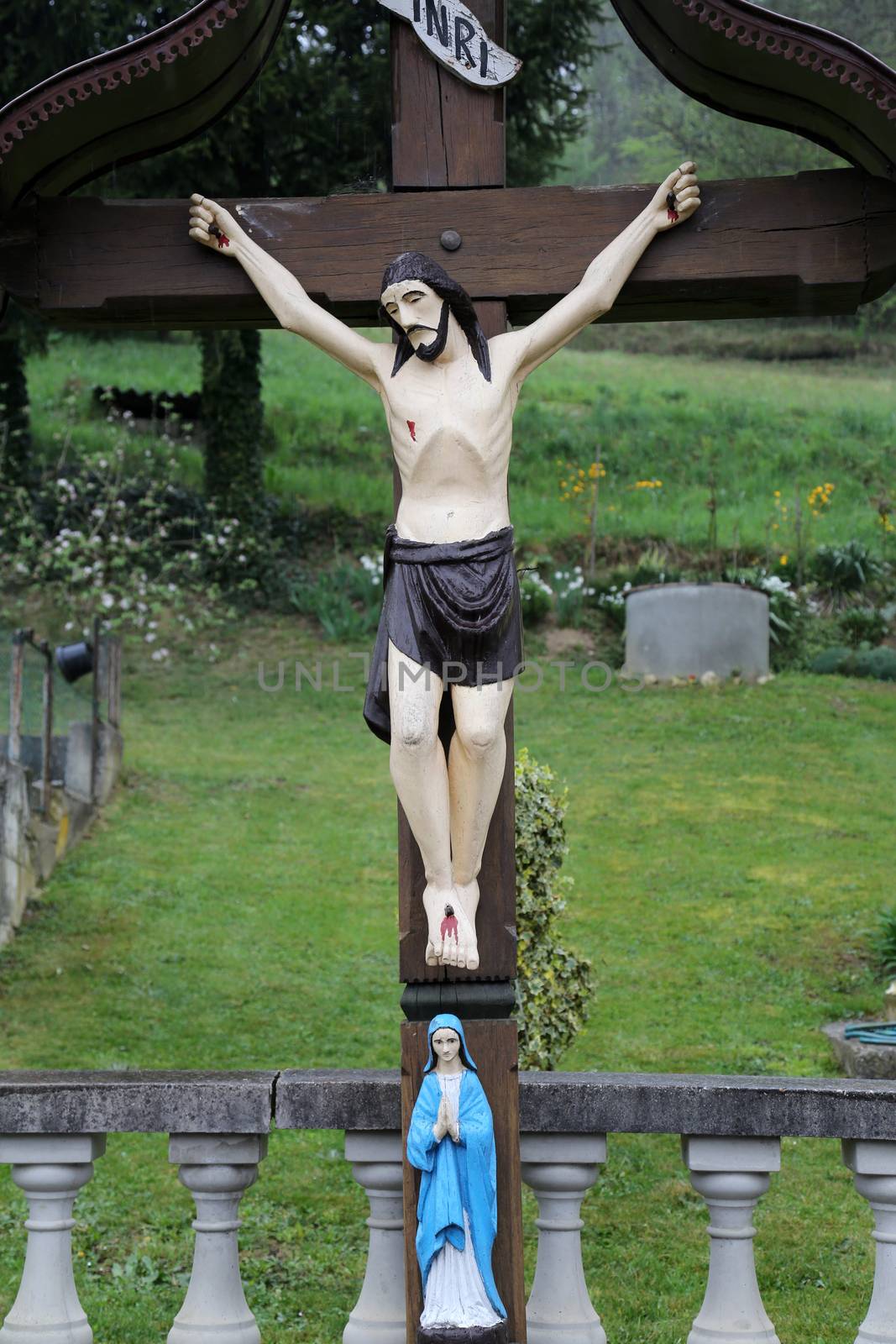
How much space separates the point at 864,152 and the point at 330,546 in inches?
655

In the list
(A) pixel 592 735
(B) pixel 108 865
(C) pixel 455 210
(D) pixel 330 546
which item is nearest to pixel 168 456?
(D) pixel 330 546

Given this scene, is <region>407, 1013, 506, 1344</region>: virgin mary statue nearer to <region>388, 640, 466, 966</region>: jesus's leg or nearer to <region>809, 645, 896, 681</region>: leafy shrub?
<region>388, 640, 466, 966</region>: jesus's leg

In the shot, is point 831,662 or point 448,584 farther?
point 831,662

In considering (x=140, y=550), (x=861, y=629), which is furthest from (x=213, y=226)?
(x=861, y=629)

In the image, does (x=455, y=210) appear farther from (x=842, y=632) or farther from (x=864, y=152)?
(x=842, y=632)

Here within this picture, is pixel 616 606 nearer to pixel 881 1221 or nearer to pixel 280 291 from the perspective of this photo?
pixel 280 291

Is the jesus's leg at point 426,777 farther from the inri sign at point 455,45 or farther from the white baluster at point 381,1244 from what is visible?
the inri sign at point 455,45

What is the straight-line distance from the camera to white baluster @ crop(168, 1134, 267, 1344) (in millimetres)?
3562

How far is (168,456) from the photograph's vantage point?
67.5ft

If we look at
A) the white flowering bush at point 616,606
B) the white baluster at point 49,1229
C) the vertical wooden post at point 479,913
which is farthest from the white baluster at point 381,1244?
the white flowering bush at point 616,606

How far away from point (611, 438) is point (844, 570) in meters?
Answer: 6.76

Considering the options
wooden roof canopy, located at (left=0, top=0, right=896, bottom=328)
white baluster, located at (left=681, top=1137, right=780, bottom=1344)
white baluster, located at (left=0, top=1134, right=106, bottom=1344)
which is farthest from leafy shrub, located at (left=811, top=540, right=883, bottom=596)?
white baluster, located at (left=0, top=1134, right=106, bottom=1344)

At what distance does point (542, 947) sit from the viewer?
22.5ft

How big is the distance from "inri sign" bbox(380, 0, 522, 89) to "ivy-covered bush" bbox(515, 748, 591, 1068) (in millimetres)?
3563
